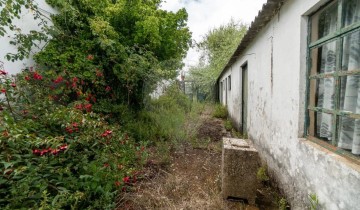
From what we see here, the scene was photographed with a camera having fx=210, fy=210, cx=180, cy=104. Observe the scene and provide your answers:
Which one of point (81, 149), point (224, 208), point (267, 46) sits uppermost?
point (267, 46)

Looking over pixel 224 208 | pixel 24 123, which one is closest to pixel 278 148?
pixel 224 208

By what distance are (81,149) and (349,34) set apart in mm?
3538

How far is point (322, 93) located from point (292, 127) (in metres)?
0.63

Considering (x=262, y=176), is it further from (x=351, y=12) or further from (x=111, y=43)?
A: (x=111, y=43)

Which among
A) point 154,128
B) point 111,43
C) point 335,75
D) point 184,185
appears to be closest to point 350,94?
point 335,75

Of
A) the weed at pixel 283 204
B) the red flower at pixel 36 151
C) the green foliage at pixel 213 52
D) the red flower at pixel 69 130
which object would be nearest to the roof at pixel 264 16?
the weed at pixel 283 204

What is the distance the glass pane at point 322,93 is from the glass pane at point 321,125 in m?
0.11

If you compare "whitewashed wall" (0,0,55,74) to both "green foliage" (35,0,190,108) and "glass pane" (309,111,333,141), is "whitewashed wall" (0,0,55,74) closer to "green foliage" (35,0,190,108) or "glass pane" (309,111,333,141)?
"green foliage" (35,0,190,108)

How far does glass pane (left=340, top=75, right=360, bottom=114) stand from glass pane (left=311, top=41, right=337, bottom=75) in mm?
252

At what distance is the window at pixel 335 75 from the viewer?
5.87 feet

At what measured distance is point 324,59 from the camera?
2293mm

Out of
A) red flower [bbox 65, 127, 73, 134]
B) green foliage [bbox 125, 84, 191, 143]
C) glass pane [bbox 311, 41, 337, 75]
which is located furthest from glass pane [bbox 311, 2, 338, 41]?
green foliage [bbox 125, 84, 191, 143]

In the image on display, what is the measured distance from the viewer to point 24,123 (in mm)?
2740

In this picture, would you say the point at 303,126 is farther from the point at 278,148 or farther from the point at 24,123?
the point at 24,123
